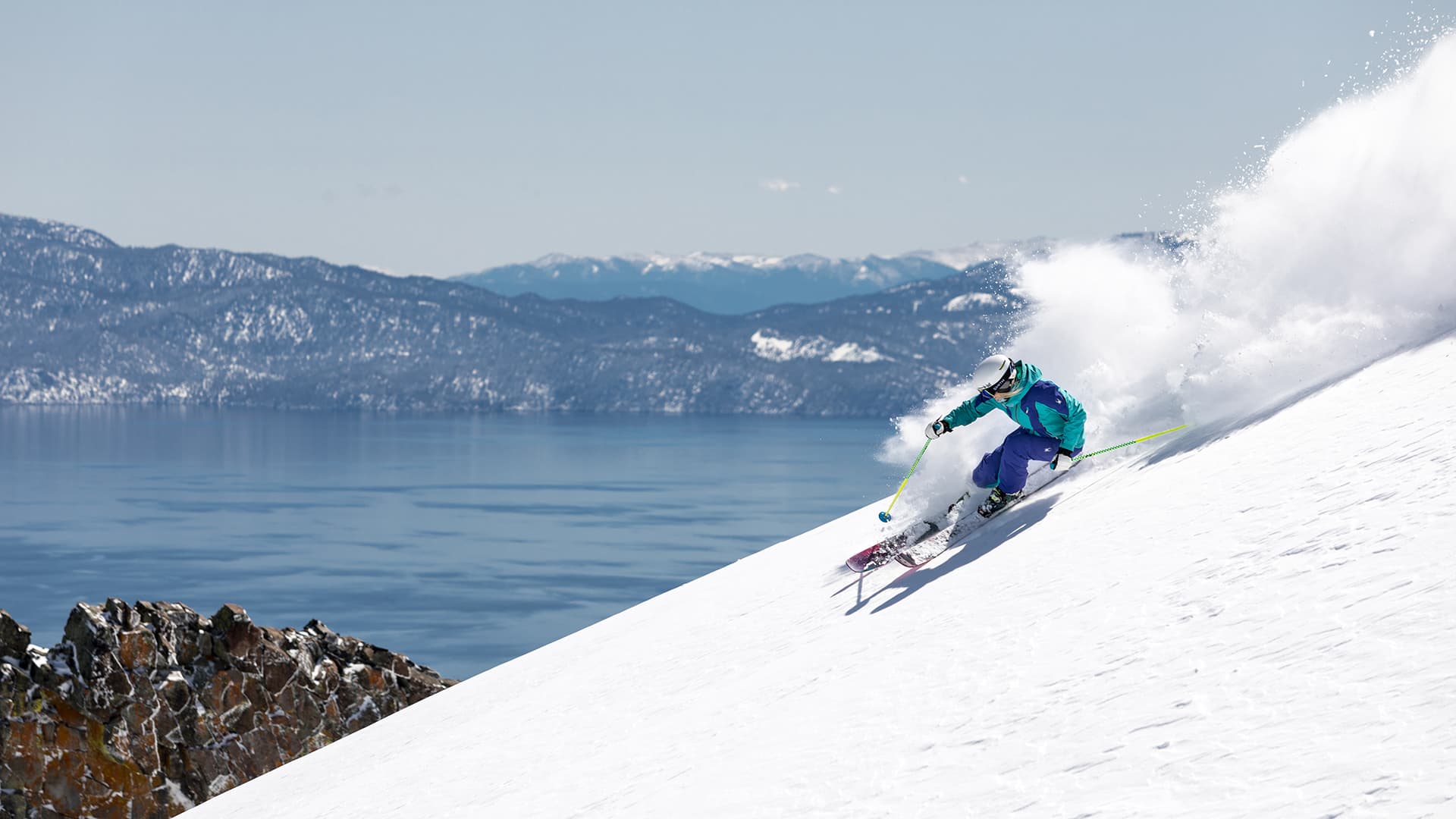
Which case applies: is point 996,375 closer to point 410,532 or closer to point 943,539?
point 943,539

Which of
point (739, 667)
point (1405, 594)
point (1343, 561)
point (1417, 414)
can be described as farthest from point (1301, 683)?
point (739, 667)

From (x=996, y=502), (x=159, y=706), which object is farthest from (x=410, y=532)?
(x=996, y=502)

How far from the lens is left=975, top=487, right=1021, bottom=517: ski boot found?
38.3 feet

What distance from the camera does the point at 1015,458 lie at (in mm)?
11523

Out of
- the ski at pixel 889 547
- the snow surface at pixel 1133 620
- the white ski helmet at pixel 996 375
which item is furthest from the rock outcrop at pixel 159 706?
the white ski helmet at pixel 996 375

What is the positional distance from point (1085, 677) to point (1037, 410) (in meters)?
5.15

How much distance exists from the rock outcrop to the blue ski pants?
1446 centimetres

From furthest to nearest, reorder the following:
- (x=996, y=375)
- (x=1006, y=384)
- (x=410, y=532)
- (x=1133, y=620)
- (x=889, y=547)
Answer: (x=410, y=532) → (x=889, y=547) → (x=1006, y=384) → (x=996, y=375) → (x=1133, y=620)

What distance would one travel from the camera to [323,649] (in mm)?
23188

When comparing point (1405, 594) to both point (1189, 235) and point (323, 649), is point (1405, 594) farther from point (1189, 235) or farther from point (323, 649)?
point (323, 649)

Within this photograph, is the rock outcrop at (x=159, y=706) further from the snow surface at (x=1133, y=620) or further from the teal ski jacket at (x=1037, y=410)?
the teal ski jacket at (x=1037, y=410)

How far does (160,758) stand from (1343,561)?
19.2 metres

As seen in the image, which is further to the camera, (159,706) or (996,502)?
(159,706)

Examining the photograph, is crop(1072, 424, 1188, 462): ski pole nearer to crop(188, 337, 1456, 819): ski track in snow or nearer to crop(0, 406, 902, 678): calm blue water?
crop(188, 337, 1456, 819): ski track in snow
